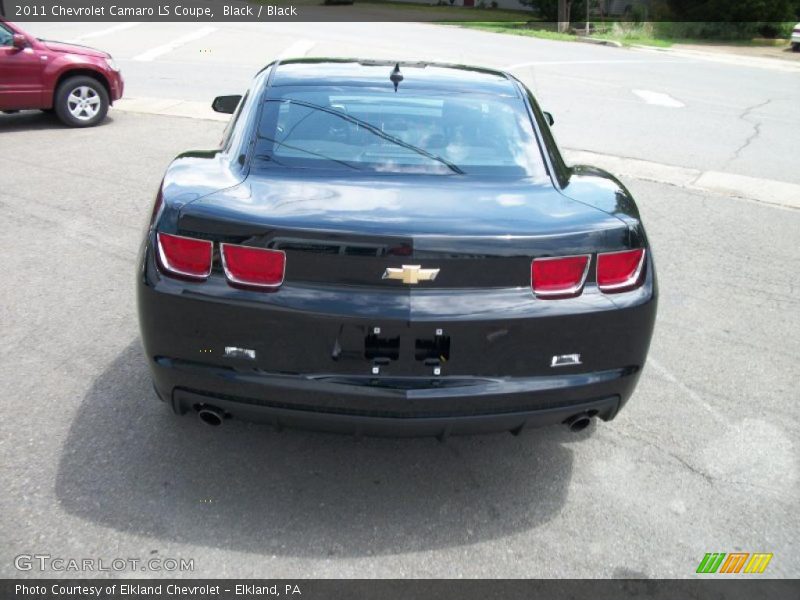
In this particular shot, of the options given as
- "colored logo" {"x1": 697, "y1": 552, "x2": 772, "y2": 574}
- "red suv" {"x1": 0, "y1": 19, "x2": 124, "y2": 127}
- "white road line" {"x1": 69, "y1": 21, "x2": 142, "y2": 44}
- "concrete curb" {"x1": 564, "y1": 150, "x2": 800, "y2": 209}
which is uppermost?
"white road line" {"x1": 69, "y1": 21, "x2": 142, "y2": 44}

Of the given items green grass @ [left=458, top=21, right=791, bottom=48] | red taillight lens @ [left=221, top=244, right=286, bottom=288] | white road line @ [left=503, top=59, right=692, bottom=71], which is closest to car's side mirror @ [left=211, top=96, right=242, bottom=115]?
red taillight lens @ [left=221, top=244, right=286, bottom=288]

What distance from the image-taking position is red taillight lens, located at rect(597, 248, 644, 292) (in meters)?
2.94

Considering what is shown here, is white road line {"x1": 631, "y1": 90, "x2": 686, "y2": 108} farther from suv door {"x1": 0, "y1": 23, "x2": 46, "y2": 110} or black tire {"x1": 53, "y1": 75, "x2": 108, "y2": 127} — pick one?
suv door {"x1": 0, "y1": 23, "x2": 46, "y2": 110}

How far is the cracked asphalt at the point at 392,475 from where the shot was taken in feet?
9.45

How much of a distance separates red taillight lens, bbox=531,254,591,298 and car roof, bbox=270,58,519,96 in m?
1.49

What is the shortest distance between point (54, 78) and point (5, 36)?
30.7 inches

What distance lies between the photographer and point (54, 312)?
15.8 feet

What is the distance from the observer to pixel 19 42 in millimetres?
10148

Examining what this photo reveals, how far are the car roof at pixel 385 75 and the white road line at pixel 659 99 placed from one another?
10.5m

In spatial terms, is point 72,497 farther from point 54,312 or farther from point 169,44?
point 169,44

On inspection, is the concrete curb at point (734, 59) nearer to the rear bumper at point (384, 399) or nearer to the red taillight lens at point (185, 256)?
the rear bumper at point (384, 399)

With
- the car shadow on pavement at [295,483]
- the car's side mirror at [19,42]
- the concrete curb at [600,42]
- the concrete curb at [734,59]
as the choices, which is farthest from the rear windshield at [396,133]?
the concrete curb at [600,42]

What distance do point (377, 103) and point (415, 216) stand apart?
4.00 feet
